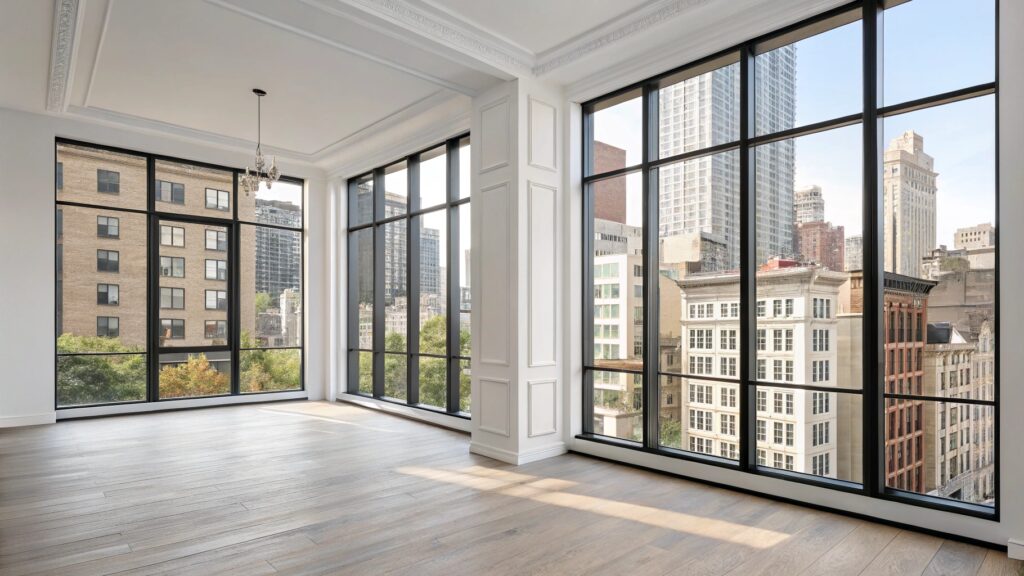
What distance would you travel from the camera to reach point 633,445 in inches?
197

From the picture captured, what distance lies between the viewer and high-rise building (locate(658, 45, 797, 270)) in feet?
13.8

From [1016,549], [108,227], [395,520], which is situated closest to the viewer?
[1016,549]

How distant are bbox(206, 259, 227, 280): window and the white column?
14.7ft

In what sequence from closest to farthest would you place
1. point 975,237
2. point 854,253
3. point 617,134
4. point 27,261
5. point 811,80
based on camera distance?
point 975,237 < point 854,253 < point 811,80 < point 617,134 < point 27,261

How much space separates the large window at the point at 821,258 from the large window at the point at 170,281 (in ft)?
18.1

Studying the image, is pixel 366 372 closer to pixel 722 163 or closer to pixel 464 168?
pixel 464 168

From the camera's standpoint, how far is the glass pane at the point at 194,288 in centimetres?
771

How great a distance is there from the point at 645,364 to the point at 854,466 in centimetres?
169

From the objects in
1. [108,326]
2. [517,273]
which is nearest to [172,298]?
[108,326]

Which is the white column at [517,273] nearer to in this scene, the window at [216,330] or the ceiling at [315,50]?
the ceiling at [315,50]

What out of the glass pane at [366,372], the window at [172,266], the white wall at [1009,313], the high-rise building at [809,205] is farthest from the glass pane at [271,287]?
the white wall at [1009,313]

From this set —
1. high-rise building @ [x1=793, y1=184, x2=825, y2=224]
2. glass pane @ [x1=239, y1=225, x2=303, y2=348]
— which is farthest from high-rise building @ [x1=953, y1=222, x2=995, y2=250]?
glass pane @ [x1=239, y1=225, x2=303, y2=348]

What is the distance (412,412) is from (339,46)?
14.3 feet

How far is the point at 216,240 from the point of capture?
817 cm
